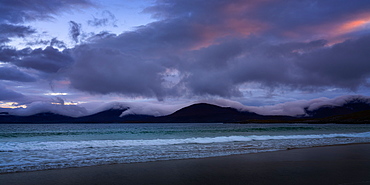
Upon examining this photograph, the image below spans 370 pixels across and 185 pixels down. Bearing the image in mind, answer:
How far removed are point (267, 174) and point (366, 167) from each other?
5059mm

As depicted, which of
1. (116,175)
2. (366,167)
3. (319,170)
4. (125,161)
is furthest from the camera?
(125,161)

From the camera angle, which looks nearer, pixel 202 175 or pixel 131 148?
pixel 202 175

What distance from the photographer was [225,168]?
11.4 m

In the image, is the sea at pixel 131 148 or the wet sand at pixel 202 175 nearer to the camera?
the wet sand at pixel 202 175

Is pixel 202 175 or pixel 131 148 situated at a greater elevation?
pixel 202 175

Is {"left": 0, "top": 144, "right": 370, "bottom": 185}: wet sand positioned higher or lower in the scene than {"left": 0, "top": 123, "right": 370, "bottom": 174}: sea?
higher

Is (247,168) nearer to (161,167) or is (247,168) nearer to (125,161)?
(161,167)

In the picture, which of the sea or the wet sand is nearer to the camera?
the wet sand

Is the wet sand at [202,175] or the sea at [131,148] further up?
the wet sand at [202,175]

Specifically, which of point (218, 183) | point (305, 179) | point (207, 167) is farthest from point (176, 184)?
point (305, 179)

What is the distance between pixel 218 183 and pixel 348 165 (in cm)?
744

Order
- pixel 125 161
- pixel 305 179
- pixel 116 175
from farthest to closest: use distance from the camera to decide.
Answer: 1. pixel 125 161
2. pixel 116 175
3. pixel 305 179

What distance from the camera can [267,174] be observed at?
394 inches

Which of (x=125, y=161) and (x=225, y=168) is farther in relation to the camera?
(x=125, y=161)
